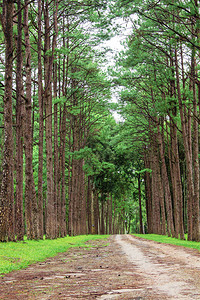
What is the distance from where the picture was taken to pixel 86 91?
31375 mm

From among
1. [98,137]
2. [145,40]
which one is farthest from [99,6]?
[98,137]

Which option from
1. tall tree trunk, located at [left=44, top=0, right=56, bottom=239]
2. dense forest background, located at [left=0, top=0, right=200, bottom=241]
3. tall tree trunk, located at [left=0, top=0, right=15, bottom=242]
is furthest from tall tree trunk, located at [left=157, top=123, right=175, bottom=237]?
tall tree trunk, located at [left=0, top=0, right=15, bottom=242]

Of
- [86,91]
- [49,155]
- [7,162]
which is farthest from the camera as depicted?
[86,91]

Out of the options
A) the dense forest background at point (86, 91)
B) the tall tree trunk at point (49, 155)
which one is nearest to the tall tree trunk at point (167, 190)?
the dense forest background at point (86, 91)

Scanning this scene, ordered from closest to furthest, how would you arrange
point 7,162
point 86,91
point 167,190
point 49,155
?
point 7,162, point 49,155, point 167,190, point 86,91

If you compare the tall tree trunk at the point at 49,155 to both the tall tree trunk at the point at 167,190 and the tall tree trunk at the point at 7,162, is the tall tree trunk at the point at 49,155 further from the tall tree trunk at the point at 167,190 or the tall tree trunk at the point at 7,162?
the tall tree trunk at the point at 167,190

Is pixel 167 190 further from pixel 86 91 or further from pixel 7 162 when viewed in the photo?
pixel 7 162

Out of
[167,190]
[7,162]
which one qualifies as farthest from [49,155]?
[167,190]

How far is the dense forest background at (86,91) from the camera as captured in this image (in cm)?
1622

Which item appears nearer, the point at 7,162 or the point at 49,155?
the point at 7,162

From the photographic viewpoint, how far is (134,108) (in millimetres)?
32688

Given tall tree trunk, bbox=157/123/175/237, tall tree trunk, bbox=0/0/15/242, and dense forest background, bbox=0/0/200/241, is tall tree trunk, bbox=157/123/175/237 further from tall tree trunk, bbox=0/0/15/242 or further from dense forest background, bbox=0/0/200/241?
tall tree trunk, bbox=0/0/15/242

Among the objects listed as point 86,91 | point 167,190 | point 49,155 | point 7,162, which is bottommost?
point 167,190

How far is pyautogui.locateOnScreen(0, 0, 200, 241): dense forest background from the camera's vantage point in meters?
16.2
